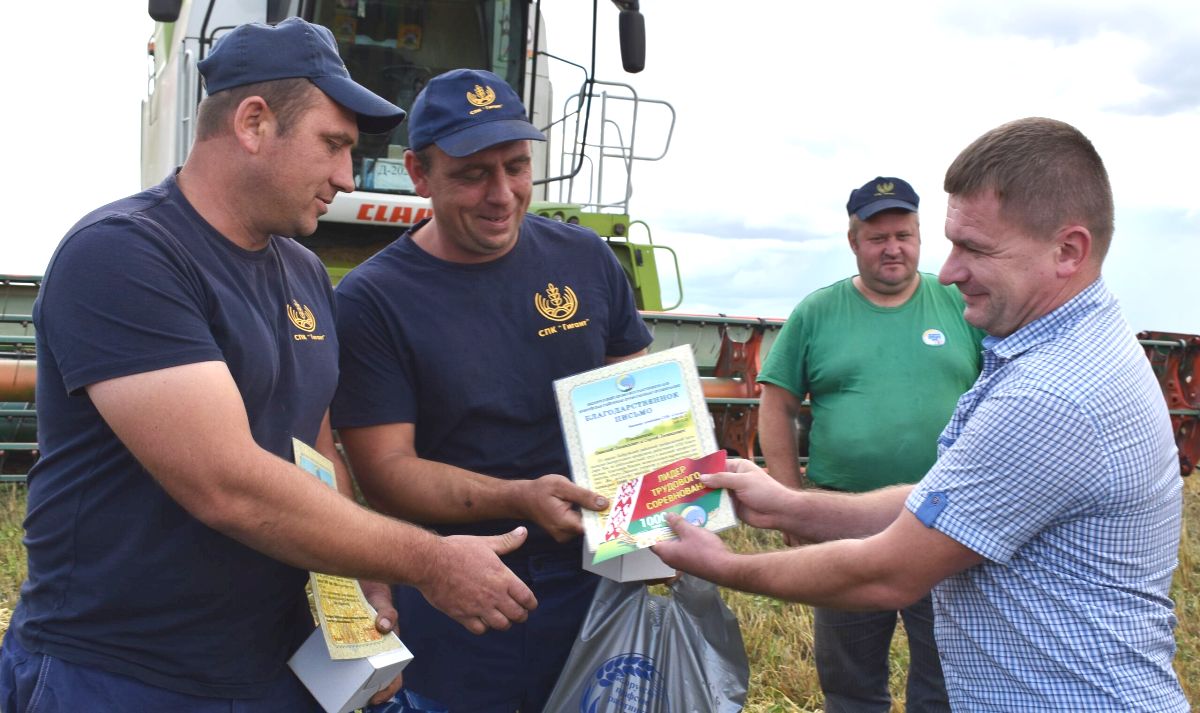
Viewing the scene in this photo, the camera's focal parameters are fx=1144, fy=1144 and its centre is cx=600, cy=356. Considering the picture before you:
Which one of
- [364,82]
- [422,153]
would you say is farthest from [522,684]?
[364,82]

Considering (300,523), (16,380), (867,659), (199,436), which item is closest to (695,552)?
(300,523)

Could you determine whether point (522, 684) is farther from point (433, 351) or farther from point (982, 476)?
point (982, 476)

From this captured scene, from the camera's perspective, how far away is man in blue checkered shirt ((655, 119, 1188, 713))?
6.23 ft

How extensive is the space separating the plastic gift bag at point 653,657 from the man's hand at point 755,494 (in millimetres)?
333

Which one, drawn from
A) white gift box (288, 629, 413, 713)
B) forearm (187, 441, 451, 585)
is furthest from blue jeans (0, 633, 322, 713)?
forearm (187, 441, 451, 585)

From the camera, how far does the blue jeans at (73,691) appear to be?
202 centimetres

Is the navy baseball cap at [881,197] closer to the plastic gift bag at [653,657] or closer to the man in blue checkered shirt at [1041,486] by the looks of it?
the plastic gift bag at [653,657]

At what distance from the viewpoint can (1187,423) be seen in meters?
8.09

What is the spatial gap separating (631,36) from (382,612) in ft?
18.0

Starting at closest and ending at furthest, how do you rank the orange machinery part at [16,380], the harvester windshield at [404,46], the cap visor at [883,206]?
the cap visor at [883,206], the orange machinery part at [16,380], the harvester windshield at [404,46]

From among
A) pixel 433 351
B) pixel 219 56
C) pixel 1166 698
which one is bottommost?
pixel 1166 698

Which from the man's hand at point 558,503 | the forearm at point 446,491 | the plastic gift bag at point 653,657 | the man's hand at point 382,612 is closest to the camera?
the man's hand at point 382,612

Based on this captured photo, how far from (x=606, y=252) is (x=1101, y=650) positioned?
1.60 m

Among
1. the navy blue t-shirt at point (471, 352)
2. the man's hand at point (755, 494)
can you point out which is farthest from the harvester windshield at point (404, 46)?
the man's hand at point (755, 494)
